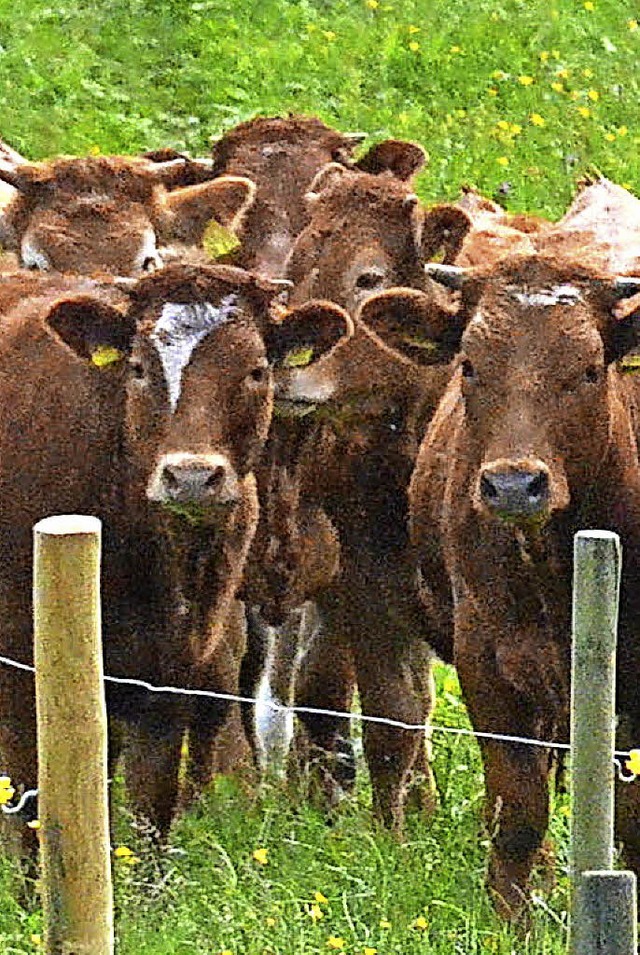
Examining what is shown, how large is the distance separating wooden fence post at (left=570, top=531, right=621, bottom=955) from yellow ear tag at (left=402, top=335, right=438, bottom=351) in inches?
99.2

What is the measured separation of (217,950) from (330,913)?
1.55 ft

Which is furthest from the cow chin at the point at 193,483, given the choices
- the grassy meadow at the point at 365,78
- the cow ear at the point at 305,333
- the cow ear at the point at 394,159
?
the grassy meadow at the point at 365,78

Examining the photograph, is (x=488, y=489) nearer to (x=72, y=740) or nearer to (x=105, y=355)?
(x=105, y=355)

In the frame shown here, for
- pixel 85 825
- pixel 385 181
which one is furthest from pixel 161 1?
pixel 85 825

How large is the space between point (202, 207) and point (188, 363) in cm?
297

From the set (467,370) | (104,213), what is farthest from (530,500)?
(104,213)

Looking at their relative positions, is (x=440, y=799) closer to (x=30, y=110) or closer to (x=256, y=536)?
(x=256, y=536)

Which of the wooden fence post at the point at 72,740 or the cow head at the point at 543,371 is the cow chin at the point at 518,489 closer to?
the cow head at the point at 543,371

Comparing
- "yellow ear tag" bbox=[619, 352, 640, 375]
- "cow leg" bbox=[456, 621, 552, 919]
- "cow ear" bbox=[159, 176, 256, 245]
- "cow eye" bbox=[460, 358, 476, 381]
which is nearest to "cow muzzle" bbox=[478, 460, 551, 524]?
"cow eye" bbox=[460, 358, 476, 381]

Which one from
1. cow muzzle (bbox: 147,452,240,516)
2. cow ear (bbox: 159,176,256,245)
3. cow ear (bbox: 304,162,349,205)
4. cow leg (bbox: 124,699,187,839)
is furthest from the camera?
cow ear (bbox: 159,176,256,245)

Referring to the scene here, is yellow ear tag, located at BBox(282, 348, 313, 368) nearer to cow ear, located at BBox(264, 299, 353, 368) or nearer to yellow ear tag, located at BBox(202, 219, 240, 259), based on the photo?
cow ear, located at BBox(264, 299, 353, 368)

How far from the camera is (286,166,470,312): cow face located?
8672 millimetres

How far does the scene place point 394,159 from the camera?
10484 mm

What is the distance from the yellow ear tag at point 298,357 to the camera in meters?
7.21
